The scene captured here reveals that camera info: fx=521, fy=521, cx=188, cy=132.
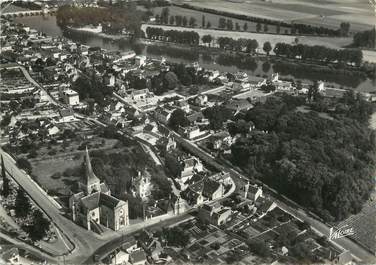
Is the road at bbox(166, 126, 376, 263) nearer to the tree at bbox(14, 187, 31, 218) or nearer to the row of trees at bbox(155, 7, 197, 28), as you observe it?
the tree at bbox(14, 187, 31, 218)

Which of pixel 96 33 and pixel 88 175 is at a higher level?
pixel 88 175

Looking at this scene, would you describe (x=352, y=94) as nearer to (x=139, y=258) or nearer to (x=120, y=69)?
(x=120, y=69)

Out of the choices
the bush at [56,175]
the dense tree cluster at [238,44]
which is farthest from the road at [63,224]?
the dense tree cluster at [238,44]

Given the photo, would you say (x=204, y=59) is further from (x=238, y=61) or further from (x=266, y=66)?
(x=266, y=66)

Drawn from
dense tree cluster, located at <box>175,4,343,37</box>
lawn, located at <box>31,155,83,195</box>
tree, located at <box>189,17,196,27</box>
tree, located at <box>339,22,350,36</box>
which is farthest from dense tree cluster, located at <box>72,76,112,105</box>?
tree, located at <box>339,22,350,36</box>

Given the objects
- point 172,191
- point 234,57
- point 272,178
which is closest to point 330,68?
point 234,57

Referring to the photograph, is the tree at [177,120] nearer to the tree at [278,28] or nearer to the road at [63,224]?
the road at [63,224]

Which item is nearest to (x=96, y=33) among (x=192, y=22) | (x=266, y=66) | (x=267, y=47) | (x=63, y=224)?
(x=192, y=22)
